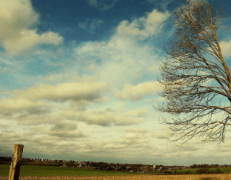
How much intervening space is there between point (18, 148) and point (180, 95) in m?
8.83

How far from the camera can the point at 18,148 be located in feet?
22.3

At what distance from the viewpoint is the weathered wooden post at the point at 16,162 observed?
6507 mm

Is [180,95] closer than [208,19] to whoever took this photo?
Yes

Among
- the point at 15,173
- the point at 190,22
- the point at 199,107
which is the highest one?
the point at 190,22

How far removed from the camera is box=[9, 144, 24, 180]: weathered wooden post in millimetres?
6507

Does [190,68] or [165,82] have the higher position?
[190,68]

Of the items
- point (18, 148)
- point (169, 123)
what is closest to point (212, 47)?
point (169, 123)

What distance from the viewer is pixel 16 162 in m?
6.62

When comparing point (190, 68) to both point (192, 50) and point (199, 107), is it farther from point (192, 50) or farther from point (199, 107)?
point (199, 107)

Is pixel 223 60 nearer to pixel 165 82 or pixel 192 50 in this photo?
pixel 192 50

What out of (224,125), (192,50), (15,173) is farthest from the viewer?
(192,50)

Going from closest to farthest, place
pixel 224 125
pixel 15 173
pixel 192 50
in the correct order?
pixel 15 173
pixel 224 125
pixel 192 50

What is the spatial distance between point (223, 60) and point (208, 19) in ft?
9.22

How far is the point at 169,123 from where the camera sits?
11.5m
